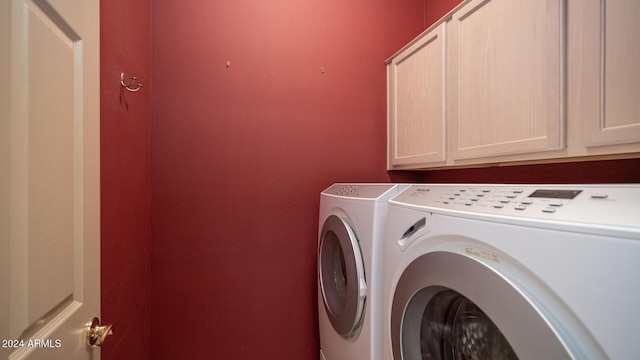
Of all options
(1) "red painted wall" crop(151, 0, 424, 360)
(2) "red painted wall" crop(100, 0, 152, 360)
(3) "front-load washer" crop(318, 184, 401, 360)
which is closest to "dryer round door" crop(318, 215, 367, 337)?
(3) "front-load washer" crop(318, 184, 401, 360)

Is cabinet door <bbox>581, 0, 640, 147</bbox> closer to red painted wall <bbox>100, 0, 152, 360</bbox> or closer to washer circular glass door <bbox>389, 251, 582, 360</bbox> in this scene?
washer circular glass door <bbox>389, 251, 582, 360</bbox>

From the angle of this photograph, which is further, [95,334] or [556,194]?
[95,334]

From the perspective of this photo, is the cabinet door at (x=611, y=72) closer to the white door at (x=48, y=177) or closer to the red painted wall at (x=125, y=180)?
the white door at (x=48, y=177)

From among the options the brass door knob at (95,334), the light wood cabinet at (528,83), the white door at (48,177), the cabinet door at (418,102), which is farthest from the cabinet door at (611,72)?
the brass door knob at (95,334)

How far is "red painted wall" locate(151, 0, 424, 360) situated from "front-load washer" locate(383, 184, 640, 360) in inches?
35.3

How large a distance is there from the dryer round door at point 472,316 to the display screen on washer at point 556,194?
0.16 m

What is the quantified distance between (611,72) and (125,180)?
1.59 m

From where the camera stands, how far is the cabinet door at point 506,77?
77 centimetres

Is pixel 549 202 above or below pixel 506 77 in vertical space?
below

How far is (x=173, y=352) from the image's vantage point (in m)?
1.36

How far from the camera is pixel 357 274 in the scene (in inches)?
35.7

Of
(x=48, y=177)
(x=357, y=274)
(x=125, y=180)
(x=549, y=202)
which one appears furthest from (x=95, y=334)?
(x=549, y=202)

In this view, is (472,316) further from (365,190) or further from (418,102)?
(418,102)

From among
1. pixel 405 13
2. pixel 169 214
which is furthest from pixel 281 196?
pixel 405 13
